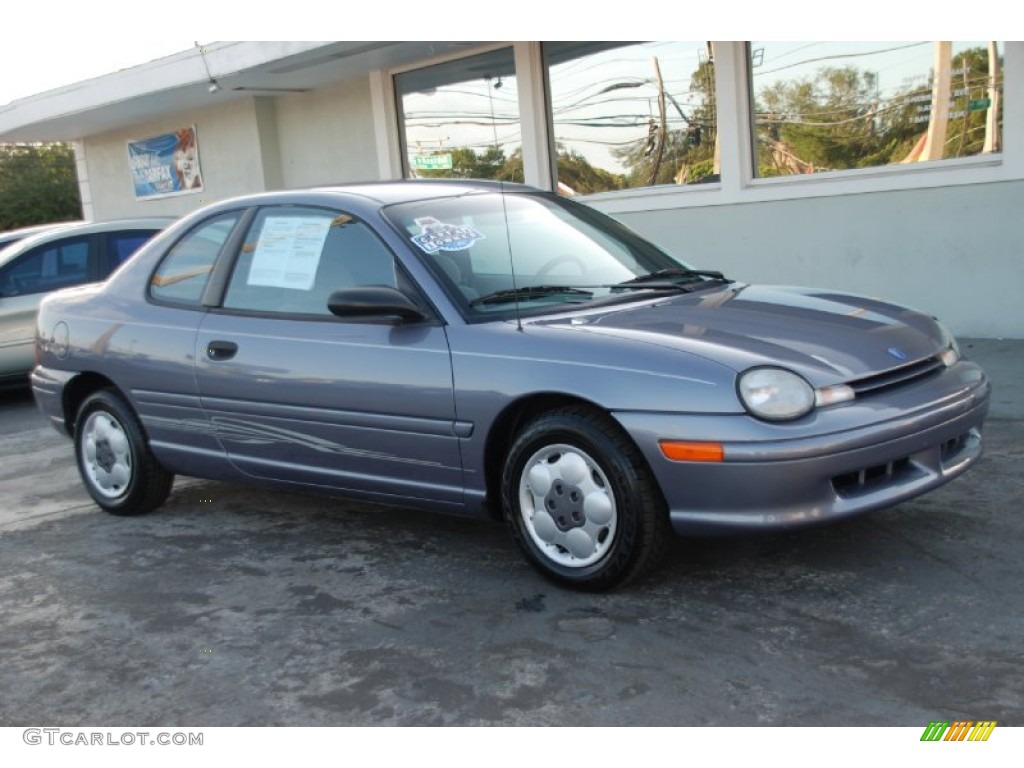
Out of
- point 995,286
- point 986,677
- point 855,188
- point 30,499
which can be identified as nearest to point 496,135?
point 855,188

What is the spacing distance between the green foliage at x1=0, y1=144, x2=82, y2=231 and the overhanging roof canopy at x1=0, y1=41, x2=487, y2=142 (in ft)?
88.3

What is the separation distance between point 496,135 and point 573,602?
9.08 meters

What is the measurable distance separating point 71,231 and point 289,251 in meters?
6.11

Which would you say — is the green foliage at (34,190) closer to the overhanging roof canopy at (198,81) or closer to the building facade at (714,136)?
the overhanging roof canopy at (198,81)

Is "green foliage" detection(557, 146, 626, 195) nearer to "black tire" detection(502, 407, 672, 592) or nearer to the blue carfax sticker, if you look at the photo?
the blue carfax sticker

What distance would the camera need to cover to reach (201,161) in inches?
658

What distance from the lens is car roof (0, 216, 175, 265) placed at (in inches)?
412

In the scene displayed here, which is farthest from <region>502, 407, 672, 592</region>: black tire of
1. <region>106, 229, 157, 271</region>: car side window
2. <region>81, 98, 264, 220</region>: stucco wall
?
<region>81, 98, 264, 220</region>: stucco wall

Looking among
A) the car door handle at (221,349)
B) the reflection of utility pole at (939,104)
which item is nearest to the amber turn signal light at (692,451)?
the car door handle at (221,349)

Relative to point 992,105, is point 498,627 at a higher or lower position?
lower

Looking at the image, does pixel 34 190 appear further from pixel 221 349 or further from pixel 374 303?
pixel 374 303

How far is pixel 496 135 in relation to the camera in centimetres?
1262

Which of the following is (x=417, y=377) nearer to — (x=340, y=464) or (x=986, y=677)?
(x=340, y=464)

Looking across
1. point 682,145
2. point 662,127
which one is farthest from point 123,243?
point 682,145
